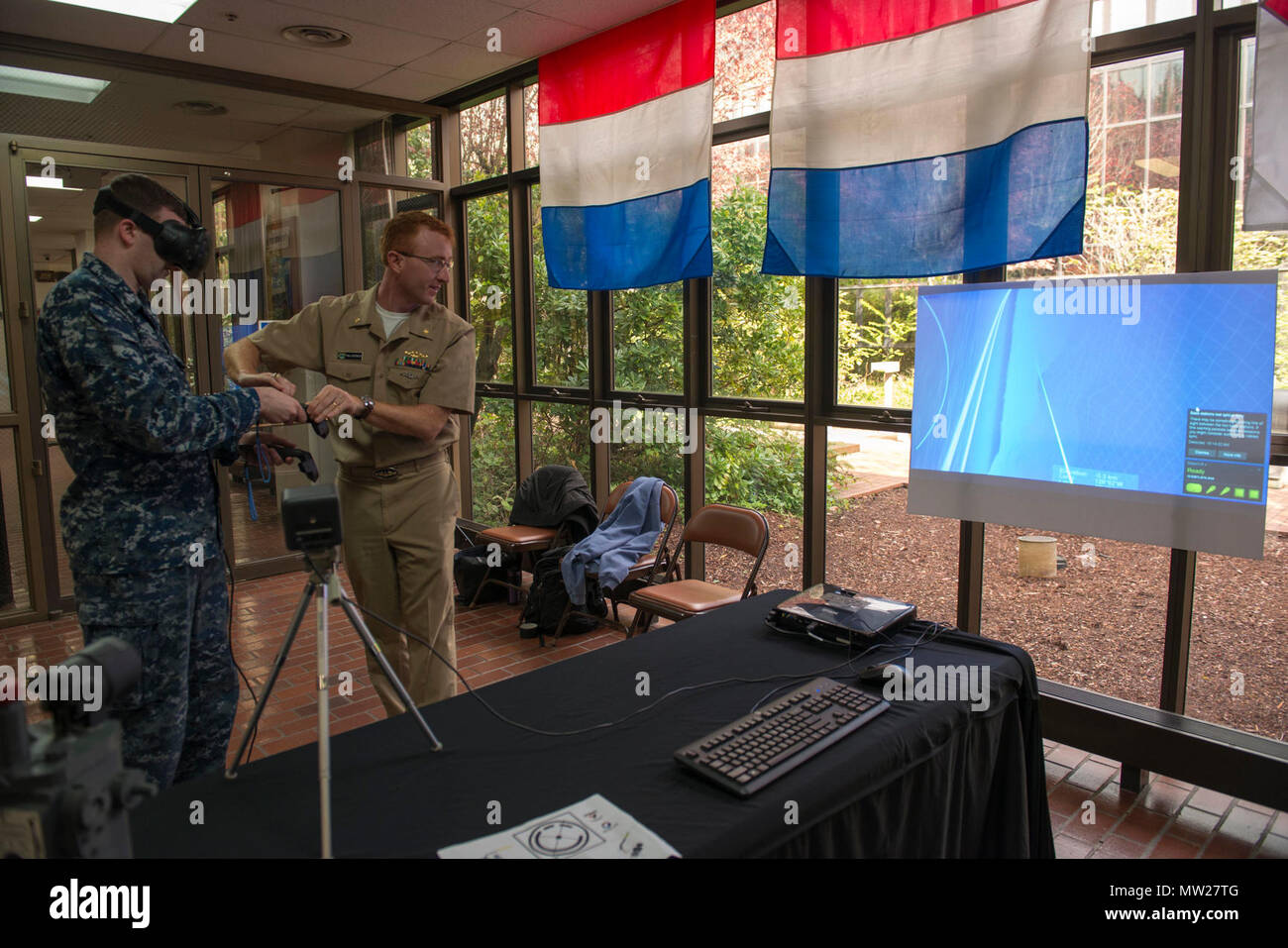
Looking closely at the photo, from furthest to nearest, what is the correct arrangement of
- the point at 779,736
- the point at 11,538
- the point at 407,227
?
1. the point at 11,538
2. the point at 407,227
3. the point at 779,736

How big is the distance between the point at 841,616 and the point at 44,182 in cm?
539

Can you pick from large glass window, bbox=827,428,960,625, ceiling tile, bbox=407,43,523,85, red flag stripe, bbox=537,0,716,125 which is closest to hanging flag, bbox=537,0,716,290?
red flag stripe, bbox=537,0,716,125

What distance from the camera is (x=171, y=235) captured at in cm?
212

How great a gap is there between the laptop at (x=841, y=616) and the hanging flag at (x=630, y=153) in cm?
224

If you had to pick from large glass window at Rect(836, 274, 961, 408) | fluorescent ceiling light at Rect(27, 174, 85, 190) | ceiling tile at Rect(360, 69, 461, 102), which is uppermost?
ceiling tile at Rect(360, 69, 461, 102)

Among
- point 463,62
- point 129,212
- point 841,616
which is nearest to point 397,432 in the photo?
point 129,212

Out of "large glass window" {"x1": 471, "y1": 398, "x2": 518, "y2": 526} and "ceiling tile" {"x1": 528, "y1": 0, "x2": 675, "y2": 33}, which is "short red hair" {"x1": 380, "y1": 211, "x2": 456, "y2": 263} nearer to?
"ceiling tile" {"x1": 528, "y1": 0, "x2": 675, "y2": 33}

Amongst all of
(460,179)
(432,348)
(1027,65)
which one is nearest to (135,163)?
(460,179)

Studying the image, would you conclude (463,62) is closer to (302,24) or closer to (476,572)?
(302,24)

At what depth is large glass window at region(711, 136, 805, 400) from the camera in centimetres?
430

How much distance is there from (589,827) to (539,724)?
41 centimetres

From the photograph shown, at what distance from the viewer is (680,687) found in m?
1.99

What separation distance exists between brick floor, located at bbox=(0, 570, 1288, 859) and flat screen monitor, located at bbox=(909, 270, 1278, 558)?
945mm

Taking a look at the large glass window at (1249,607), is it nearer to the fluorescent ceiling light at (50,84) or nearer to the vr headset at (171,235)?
the vr headset at (171,235)
